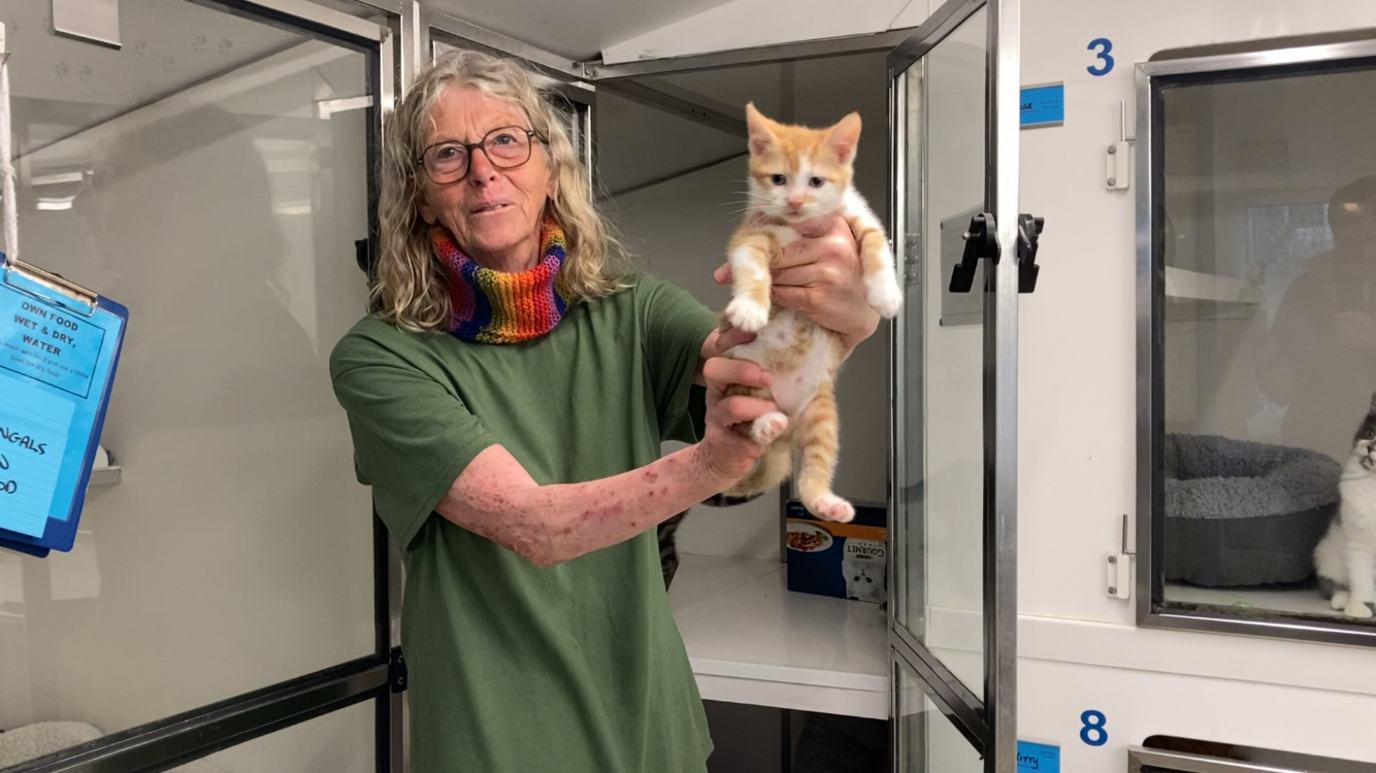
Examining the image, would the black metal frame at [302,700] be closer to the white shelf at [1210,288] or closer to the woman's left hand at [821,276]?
the woman's left hand at [821,276]

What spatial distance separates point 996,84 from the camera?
1076 mm

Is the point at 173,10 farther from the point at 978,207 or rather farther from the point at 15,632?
the point at 978,207

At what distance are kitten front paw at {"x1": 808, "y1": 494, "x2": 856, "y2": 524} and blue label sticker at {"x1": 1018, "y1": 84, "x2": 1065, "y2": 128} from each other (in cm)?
109

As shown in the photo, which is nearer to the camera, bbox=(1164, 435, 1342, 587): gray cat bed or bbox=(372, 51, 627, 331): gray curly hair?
bbox=(372, 51, 627, 331): gray curly hair

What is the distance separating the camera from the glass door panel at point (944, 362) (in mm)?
1252

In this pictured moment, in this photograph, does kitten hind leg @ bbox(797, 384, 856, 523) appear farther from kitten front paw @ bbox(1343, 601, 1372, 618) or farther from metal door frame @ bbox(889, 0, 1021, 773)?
kitten front paw @ bbox(1343, 601, 1372, 618)

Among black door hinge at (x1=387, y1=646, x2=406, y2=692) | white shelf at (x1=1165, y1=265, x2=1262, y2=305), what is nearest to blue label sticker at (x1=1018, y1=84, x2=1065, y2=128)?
white shelf at (x1=1165, y1=265, x2=1262, y2=305)

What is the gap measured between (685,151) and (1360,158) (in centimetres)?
144

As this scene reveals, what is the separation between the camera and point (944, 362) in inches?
57.5

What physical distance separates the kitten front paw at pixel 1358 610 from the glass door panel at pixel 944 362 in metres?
0.72

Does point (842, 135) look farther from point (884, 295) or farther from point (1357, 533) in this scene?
point (1357, 533)

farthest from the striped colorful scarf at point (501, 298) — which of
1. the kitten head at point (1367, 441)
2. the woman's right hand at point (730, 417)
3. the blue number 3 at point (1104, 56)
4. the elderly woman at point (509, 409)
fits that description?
the kitten head at point (1367, 441)

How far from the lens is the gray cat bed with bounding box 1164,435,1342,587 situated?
5.25 ft

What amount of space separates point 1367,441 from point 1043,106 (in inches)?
32.6
